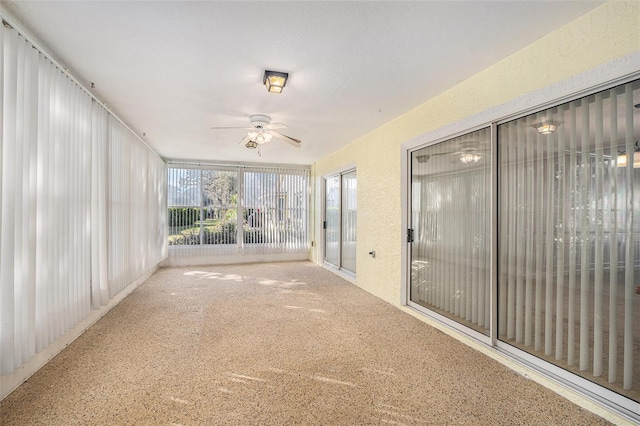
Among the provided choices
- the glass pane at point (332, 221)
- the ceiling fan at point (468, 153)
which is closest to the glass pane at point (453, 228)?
the ceiling fan at point (468, 153)

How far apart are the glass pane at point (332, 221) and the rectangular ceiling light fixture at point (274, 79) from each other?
3.45 m

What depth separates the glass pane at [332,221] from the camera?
6.06 metres

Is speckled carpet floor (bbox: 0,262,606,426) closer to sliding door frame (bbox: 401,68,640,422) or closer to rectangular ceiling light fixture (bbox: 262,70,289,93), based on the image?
sliding door frame (bbox: 401,68,640,422)

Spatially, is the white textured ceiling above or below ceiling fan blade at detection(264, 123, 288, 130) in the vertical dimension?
above

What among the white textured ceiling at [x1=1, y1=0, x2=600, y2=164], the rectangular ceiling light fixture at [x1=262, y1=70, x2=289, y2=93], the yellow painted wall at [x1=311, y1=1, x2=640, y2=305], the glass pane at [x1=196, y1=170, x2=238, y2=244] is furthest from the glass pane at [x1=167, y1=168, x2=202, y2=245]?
the rectangular ceiling light fixture at [x1=262, y1=70, x2=289, y2=93]

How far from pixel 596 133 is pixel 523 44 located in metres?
0.86

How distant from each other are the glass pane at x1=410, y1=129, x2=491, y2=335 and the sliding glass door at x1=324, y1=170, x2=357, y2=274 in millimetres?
1863

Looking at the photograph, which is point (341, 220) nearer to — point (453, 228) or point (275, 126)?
point (275, 126)

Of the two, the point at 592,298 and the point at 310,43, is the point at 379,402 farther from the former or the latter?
the point at 310,43

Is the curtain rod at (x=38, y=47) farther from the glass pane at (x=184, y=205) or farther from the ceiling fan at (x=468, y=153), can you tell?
the ceiling fan at (x=468, y=153)

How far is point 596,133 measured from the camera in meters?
1.88

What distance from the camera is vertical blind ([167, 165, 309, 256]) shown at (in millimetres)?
6734

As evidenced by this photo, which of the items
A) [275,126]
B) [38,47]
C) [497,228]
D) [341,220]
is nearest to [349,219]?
[341,220]

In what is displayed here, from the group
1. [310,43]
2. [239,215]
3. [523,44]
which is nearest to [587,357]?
[523,44]
